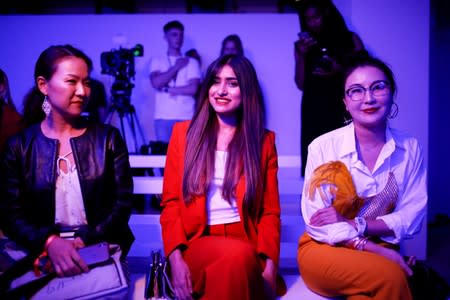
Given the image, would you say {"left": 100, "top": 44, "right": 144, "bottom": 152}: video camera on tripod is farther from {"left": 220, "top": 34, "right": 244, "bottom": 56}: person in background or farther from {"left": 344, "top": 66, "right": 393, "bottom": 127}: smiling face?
{"left": 344, "top": 66, "right": 393, "bottom": 127}: smiling face

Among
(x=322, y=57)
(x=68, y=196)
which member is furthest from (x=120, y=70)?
(x=68, y=196)

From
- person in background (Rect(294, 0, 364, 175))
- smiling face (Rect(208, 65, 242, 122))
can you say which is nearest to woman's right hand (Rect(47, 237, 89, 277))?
smiling face (Rect(208, 65, 242, 122))

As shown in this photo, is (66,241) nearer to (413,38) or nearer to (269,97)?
(413,38)

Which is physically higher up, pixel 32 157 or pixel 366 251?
pixel 32 157

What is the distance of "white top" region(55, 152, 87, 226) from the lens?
165 cm

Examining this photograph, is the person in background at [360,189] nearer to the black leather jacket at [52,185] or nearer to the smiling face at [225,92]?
the smiling face at [225,92]

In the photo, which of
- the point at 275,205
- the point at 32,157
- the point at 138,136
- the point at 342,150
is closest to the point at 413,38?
the point at 342,150

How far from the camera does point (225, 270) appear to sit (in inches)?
55.2

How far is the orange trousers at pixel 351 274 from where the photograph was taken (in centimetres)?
135

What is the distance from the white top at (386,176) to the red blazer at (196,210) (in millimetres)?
154

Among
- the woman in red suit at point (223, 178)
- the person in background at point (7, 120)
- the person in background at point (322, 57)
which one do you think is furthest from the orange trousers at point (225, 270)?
the person in background at point (322, 57)

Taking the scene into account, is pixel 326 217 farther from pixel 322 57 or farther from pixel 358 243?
pixel 322 57

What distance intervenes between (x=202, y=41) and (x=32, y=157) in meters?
4.77

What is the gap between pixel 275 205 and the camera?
5.81 ft
